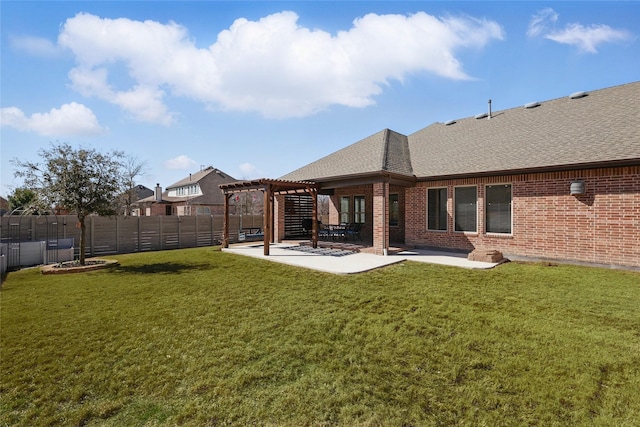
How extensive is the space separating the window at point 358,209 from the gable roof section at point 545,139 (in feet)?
11.8

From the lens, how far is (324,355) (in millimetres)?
3832

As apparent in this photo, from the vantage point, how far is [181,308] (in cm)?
567

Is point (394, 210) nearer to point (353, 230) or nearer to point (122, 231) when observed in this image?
point (353, 230)

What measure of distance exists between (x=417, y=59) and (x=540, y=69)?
5.19 meters

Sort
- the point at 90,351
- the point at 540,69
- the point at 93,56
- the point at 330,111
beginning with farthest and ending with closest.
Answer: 1. the point at 330,111
2. the point at 540,69
3. the point at 93,56
4. the point at 90,351

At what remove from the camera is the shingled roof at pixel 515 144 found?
9328mm

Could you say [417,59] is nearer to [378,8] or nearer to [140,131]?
[378,8]

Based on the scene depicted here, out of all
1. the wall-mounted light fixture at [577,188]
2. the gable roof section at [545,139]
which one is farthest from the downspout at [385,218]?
the wall-mounted light fixture at [577,188]

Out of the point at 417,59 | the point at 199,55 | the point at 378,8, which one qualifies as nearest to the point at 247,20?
the point at 199,55

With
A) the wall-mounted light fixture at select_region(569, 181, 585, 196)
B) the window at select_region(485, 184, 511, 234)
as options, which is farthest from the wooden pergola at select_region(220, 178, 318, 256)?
the wall-mounted light fixture at select_region(569, 181, 585, 196)

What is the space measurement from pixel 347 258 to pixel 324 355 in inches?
278

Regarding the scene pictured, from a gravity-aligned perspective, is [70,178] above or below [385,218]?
above

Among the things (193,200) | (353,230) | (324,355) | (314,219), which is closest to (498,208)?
(353,230)

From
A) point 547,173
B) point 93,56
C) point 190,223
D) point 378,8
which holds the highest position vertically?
point 378,8
